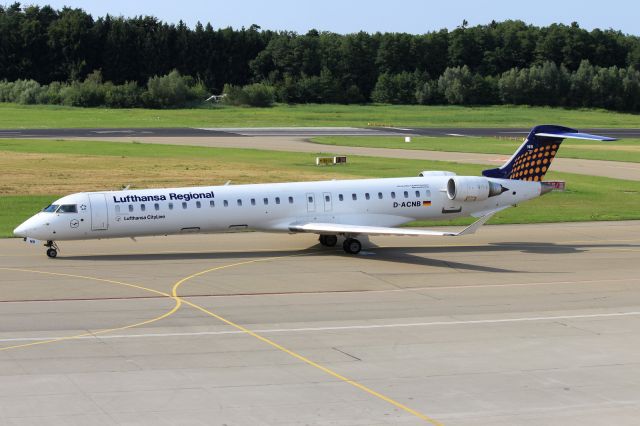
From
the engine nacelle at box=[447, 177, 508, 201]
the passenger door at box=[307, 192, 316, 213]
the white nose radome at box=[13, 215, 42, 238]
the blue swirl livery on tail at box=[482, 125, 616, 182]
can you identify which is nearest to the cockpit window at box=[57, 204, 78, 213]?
the white nose radome at box=[13, 215, 42, 238]

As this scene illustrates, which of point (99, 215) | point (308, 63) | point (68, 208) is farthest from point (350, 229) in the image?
point (308, 63)

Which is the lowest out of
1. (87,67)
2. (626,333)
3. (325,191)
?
(626,333)

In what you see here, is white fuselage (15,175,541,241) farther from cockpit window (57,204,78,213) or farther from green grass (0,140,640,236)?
green grass (0,140,640,236)

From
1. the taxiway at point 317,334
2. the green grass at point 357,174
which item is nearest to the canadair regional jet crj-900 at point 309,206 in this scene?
the taxiway at point 317,334

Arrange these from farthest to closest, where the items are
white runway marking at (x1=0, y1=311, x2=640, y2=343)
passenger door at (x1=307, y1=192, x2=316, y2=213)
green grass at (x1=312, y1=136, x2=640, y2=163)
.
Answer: green grass at (x1=312, y1=136, x2=640, y2=163)
passenger door at (x1=307, y1=192, x2=316, y2=213)
white runway marking at (x1=0, y1=311, x2=640, y2=343)

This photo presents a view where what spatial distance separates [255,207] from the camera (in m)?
36.5

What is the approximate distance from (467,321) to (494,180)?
1477cm

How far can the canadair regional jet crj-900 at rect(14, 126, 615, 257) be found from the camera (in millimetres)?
34938

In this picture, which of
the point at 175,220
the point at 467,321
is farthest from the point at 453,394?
the point at 175,220

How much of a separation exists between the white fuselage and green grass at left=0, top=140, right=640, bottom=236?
22.6 ft

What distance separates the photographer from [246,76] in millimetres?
178125

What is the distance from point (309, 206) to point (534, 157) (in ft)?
33.3

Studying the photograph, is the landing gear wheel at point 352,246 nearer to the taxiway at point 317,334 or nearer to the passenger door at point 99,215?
the taxiway at point 317,334

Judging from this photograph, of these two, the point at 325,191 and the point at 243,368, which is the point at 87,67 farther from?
the point at 243,368
